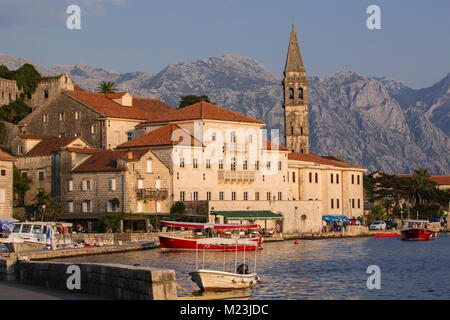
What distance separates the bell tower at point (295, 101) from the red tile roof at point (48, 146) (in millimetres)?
46376

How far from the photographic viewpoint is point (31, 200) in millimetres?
82812

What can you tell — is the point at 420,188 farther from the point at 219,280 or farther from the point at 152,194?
the point at 219,280

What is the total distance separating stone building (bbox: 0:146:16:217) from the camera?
74394mm

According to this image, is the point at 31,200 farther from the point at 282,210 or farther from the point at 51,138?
the point at 282,210

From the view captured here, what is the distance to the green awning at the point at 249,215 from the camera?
80375 mm

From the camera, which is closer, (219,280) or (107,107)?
(219,280)

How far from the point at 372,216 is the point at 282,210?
3485 cm

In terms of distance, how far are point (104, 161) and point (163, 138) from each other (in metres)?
7.51

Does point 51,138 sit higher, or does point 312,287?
point 51,138

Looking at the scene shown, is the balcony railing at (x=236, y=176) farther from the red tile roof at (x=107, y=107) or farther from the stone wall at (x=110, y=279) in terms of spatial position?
the stone wall at (x=110, y=279)

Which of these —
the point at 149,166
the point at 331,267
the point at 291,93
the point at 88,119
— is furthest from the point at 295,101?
the point at 331,267

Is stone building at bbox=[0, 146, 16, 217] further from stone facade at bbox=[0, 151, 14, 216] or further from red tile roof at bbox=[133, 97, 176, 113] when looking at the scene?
red tile roof at bbox=[133, 97, 176, 113]

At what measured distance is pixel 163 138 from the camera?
83062 mm
